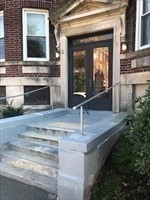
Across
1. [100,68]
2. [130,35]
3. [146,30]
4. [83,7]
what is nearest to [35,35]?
[83,7]

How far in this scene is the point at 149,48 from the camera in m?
5.77

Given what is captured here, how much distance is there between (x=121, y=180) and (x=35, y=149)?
1.79 metres

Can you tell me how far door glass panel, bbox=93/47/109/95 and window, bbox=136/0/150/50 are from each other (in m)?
1.24

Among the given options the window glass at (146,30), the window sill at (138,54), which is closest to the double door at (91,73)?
the window sill at (138,54)

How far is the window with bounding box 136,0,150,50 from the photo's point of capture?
243 inches

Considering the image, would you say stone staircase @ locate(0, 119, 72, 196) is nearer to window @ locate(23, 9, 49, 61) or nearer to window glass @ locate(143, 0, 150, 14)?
window @ locate(23, 9, 49, 61)

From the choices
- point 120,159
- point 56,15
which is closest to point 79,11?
point 56,15

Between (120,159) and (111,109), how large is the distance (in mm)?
3225

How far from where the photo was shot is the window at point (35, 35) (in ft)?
27.4

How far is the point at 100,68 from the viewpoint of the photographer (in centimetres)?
752

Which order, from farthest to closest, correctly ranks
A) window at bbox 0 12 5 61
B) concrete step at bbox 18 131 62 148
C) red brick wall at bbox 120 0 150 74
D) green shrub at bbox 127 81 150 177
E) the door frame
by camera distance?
window at bbox 0 12 5 61
the door frame
red brick wall at bbox 120 0 150 74
concrete step at bbox 18 131 62 148
green shrub at bbox 127 81 150 177

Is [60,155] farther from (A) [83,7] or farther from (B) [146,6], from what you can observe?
(A) [83,7]

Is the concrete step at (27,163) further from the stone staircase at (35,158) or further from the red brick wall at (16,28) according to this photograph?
the red brick wall at (16,28)

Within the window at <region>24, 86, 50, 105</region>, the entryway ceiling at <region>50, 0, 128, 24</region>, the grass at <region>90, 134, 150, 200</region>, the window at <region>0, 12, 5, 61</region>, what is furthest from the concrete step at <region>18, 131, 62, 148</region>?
the window at <region>0, 12, 5, 61</region>
